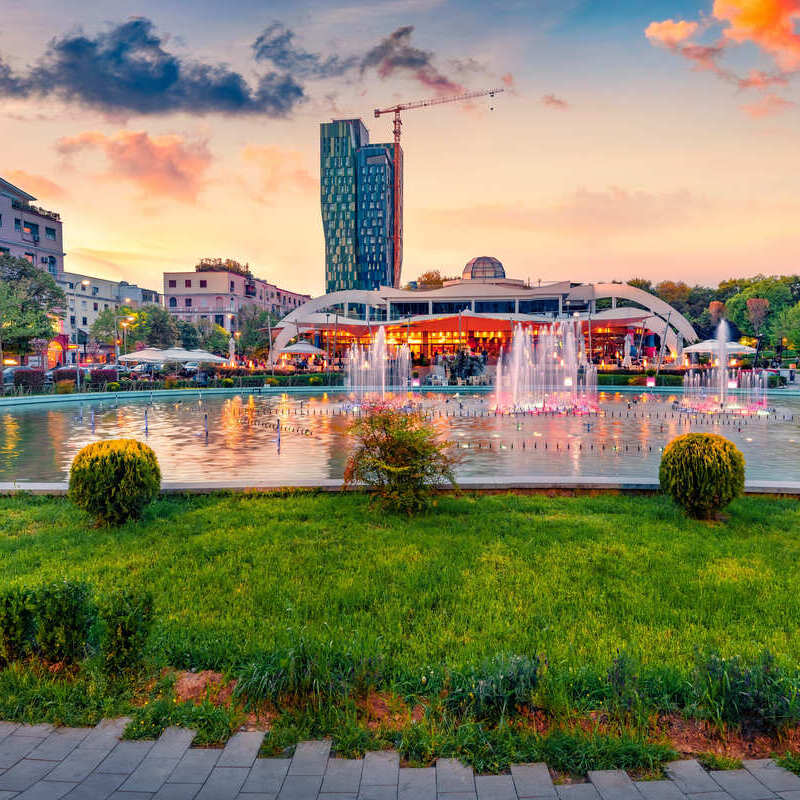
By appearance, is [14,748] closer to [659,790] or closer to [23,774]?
[23,774]

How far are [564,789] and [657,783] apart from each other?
47 cm

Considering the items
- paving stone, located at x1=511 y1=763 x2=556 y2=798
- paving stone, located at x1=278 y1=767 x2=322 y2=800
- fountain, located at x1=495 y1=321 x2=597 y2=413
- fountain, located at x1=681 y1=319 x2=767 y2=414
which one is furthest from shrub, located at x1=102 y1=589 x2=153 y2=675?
fountain, located at x1=681 y1=319 x2=767 y2=414

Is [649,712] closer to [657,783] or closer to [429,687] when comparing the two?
[657,783]

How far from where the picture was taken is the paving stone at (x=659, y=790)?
2.69 meters

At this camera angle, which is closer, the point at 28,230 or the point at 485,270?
the point at 28,230

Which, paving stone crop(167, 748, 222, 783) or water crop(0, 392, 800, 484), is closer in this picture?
paving stone crop(167, 748, 222, 783)

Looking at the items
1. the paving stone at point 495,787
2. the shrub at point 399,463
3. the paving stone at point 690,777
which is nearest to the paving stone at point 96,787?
the paving stone at point 495,787

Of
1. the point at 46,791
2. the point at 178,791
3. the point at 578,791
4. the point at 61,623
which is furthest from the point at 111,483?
the point at 578,791

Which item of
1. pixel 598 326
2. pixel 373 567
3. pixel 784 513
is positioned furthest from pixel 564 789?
pixel 598 326

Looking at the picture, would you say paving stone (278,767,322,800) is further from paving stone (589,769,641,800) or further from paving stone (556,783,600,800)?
paving stone (589,769,641,800)

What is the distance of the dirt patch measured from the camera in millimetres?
3523

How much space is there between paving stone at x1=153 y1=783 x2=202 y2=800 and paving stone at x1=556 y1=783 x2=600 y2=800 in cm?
150

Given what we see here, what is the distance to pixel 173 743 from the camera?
3.09 m

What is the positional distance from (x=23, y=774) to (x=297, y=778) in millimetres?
1367
